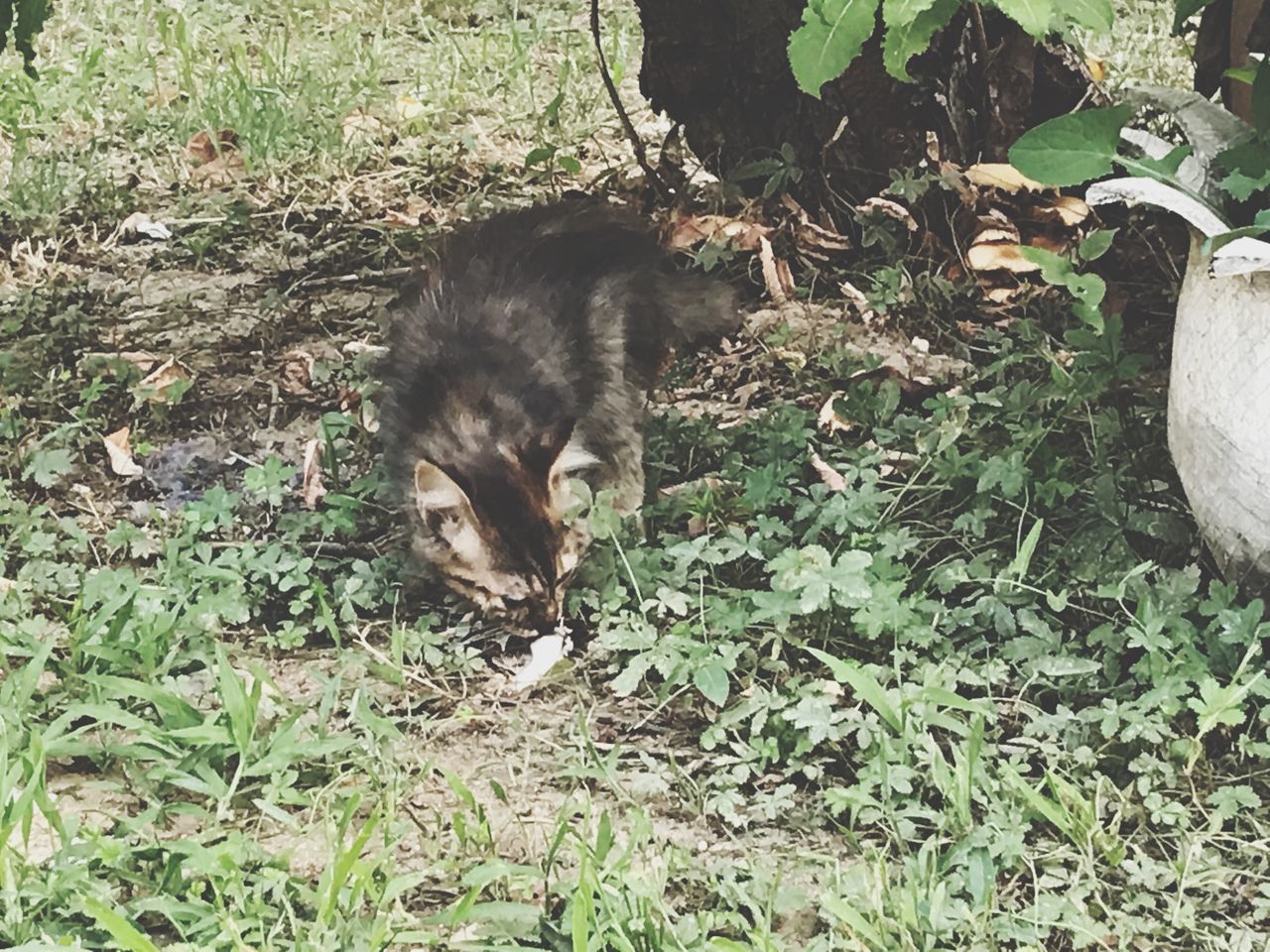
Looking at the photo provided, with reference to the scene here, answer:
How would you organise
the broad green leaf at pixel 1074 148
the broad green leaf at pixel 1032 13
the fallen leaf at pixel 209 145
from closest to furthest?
the broad green leaf at pixel 1032 13 → the broad green leaf at pixel 1074 148 → the fallen leaf at pixel 209 145

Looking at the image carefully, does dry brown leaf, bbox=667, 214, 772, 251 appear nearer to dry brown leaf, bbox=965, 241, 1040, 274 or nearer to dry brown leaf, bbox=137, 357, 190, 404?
dry brown leaf, bbox=965, 241, 1040, 274

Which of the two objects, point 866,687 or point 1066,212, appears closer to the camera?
point 866,687

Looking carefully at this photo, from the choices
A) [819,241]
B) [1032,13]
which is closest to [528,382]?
[819,241]

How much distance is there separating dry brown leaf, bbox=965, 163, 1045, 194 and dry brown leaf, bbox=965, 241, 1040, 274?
21cm

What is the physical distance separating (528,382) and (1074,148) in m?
1.38

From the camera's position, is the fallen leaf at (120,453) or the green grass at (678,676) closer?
the green grass at (678,676)

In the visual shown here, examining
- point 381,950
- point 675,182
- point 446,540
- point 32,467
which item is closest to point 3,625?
point 32,467

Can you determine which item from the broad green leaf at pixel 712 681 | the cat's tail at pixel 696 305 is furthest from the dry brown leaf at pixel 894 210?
the broad green leaf at pixel 712 681

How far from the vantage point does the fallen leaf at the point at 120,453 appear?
3555 millimetres

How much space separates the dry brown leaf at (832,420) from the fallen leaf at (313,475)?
4.40 ft

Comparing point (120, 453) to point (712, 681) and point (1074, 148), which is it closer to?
point (712, 681)

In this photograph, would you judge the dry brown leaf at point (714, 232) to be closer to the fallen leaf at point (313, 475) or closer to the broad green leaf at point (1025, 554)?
the fallen leaf at point (313, 475)

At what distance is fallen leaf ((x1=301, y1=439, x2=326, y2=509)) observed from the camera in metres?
3.46

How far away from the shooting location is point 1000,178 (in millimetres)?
4113
